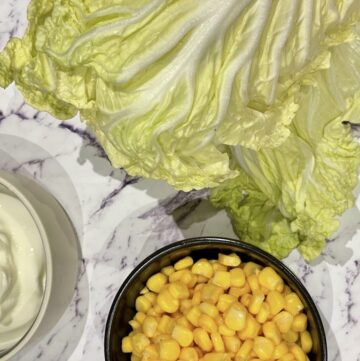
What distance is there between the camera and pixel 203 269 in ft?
4.37

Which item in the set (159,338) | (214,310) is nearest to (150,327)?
(159,338)

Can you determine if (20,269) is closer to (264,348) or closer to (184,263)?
(184,263)

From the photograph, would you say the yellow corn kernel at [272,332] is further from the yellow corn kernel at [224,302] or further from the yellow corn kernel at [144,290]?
the yellow corn kernel at [144,290]

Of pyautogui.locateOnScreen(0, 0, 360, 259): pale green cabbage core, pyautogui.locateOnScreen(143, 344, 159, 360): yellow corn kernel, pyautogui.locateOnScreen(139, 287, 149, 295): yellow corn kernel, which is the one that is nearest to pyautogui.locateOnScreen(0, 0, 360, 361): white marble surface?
pyautogui.locateOnScreen(139, 287, 149, 295): yellow corn kernel

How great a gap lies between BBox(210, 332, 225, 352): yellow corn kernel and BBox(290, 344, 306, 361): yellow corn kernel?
14 cm

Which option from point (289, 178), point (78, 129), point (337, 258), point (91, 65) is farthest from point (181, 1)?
point (337, 258)

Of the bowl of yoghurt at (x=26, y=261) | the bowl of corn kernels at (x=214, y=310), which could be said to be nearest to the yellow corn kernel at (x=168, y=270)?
the bowl of corn kernels at (x=214, y=310)

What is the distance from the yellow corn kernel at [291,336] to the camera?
4.34 feet

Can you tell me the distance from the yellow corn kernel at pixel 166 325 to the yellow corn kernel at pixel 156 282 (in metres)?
0.06

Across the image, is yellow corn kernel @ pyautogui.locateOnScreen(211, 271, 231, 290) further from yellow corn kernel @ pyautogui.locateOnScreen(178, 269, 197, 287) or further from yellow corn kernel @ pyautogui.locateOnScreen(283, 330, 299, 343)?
yellow corn kernel @ pyautogui.locateOnScreen(283, 330, 299, 343)

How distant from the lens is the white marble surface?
4.68 ft

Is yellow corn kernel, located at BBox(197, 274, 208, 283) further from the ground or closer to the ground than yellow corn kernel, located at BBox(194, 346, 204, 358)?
further from the ground

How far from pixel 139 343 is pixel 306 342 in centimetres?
34

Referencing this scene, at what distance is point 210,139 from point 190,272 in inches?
14.2
